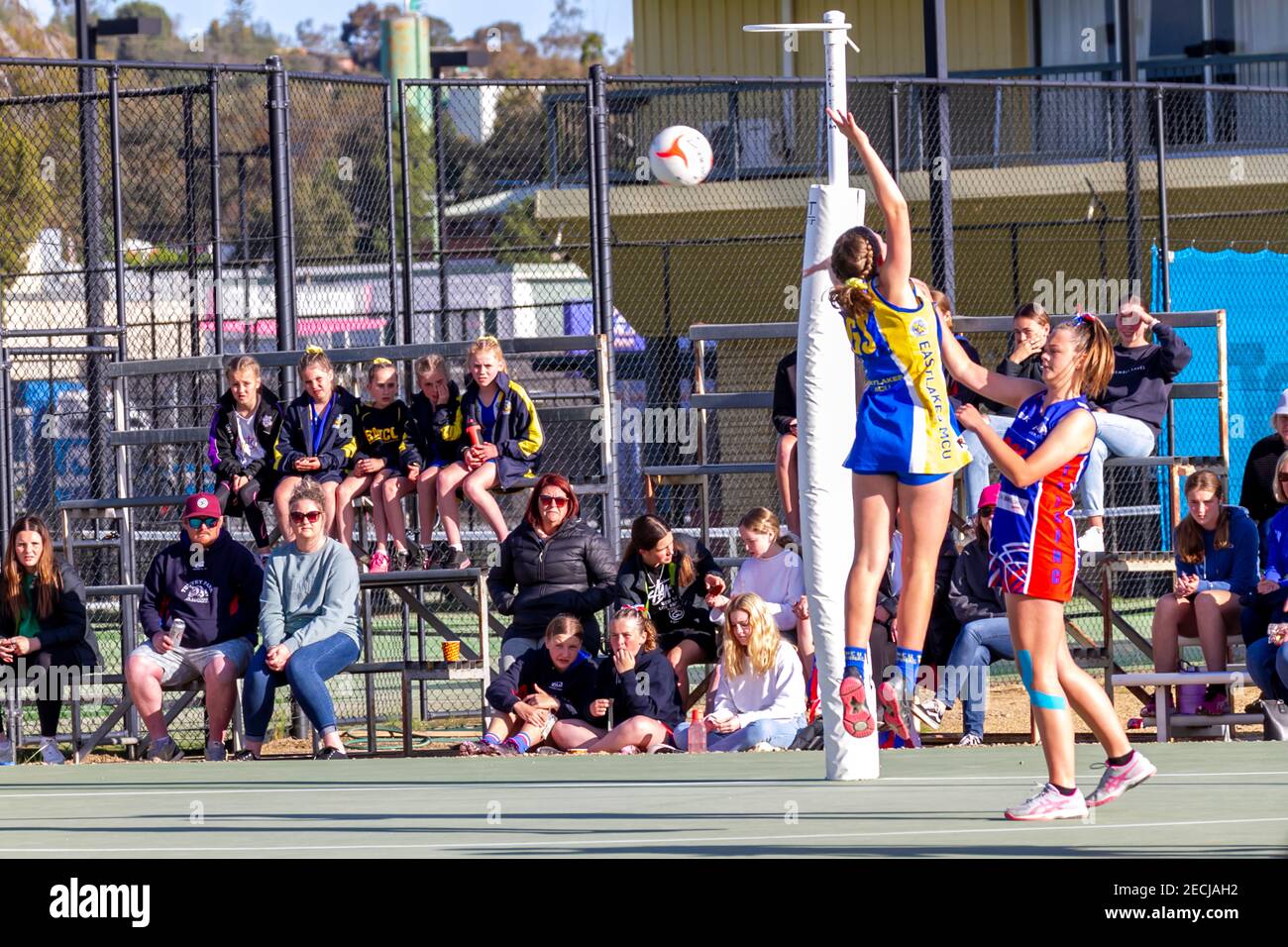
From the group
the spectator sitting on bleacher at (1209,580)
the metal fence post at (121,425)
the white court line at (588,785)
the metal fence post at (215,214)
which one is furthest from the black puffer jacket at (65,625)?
the spectator sitting on bleacher at (1209,580)

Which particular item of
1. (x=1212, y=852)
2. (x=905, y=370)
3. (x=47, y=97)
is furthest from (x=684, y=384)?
(x=1212, y=852)

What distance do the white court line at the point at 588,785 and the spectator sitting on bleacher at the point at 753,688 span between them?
258cm

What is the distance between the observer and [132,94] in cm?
1400

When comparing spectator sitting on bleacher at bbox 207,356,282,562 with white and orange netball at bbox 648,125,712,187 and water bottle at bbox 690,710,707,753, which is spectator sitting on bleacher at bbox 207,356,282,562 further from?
white and orange netball at bbox 648,125,712,187

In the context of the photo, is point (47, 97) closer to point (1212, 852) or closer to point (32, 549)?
point (32, 549)

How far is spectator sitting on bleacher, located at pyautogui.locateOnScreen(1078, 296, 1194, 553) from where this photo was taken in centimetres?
1208

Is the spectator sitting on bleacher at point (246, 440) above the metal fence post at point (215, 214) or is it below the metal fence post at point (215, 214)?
below

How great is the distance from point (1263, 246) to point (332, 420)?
13.1 metres

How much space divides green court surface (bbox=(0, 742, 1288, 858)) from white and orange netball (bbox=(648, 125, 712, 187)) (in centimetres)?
584

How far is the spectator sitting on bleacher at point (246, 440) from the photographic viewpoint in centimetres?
1244

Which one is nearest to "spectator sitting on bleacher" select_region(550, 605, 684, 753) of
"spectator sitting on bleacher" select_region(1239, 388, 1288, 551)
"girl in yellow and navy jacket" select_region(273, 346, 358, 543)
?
"girl in yellow and navy jacket" select_region(273, 346, 358, 543)

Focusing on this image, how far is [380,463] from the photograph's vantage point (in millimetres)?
12461

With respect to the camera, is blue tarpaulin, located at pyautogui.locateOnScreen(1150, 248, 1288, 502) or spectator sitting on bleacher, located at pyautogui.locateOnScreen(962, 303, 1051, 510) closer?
spectator sitting on bleacher, located at pyautogui.locateOnScreen(962, 303, 1051, 510)

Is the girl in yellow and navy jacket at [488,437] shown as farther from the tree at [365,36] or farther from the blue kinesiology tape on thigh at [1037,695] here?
the tree at [365,36]
